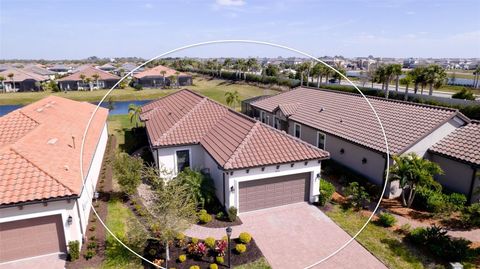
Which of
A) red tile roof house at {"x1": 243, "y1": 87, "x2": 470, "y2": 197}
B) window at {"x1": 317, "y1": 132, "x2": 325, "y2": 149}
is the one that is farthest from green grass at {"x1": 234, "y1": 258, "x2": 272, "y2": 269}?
window at {"x1": 317, "y1": 132, "x2": 325, "y2": 149}

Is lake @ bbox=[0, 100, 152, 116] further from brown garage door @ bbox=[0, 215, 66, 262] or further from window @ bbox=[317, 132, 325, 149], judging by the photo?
brown garage door @ bbox=[0, 215, 66, 262]

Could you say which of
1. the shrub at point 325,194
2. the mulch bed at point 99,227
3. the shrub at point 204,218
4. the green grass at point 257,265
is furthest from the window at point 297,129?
the green grass at point 257,265

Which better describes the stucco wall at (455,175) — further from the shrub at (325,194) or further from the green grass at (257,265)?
the green grass at (257,265)

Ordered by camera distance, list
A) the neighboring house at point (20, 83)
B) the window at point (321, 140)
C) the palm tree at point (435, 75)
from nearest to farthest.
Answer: the window at point (321, 140)
the palm tree at point (435, 75)
the neighboring house at point (20, 83)

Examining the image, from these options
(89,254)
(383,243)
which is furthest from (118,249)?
(383,243)

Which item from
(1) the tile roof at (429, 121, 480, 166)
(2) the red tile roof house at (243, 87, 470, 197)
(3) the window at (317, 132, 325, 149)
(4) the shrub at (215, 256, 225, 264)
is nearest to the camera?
(4) the shrub at (215, 256, 225, 264)

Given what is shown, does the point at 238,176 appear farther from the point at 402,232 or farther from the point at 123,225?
the point at 402,232

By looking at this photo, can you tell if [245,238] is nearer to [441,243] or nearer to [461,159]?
[441,243]

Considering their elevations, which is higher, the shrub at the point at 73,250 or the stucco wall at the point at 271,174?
the stucco wall at the point at 271,174
